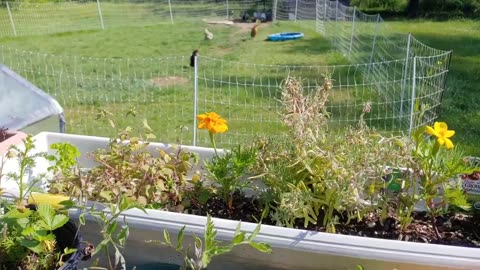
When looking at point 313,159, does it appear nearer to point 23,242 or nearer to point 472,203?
point 472,203

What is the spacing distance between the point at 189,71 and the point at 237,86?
1.56m

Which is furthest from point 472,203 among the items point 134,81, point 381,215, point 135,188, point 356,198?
point 134,81

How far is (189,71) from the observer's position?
6.90 meters

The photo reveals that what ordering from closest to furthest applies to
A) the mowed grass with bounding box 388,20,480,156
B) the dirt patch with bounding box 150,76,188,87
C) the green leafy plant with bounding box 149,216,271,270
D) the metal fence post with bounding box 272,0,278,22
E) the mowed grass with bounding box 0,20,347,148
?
the green leafy plant with bounding box 149,216,271,270, the mowed grass with bounding box 388,20,480,156, the mowed grass with bounding box 0,20,347,148, the dirt patch with bounding box 150,76,188,87, the metal fence post with bounding box 272,0,278,22

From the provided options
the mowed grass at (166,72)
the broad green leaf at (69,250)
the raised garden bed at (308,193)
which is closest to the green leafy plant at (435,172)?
the raised garden bed at (308,193)

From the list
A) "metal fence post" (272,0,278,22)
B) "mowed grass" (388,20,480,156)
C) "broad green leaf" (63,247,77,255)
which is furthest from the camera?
"metal fence post" (272,0,278,22)

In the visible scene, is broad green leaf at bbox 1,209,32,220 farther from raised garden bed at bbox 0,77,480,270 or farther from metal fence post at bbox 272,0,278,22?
metal fence post at bbox 272,0,278,22

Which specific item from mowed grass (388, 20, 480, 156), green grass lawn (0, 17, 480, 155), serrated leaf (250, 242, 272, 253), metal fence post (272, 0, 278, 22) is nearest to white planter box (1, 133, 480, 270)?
serrated leaf (250, 242, 272, 253)

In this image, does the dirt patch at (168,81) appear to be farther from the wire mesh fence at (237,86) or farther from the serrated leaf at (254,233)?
the serrated leaf at (254,233)

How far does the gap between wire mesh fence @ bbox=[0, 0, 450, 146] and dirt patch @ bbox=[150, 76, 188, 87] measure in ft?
Result: 0.04

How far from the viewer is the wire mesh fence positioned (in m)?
4.39

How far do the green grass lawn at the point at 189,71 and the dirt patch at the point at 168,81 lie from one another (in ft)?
0.19

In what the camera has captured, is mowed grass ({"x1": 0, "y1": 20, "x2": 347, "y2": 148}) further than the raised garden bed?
Yes

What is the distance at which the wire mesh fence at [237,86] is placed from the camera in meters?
4.39
